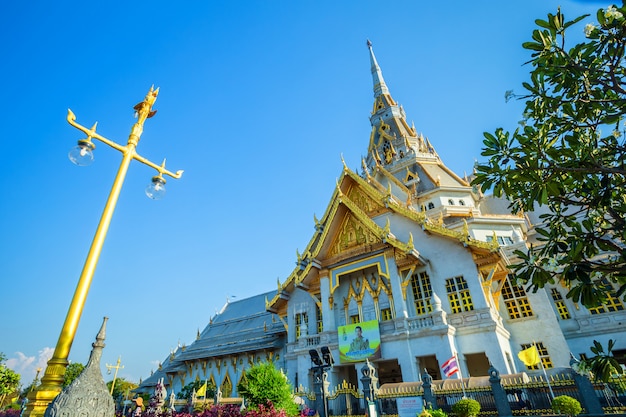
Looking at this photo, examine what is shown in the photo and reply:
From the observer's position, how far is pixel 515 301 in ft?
53.9

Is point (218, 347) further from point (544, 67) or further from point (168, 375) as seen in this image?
point (544, 67)

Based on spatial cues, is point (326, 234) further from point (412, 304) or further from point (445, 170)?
point (445, 170)

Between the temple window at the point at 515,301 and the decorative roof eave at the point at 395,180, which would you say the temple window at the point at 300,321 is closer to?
the temple window at the point at 515,301

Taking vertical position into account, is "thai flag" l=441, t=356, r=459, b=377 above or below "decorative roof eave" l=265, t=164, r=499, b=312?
below

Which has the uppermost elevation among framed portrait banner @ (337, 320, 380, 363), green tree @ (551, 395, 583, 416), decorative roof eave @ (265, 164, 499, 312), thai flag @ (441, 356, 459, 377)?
decorative roof eave @ (265, 164, 499, 312)

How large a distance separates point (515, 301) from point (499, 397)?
26.6 feet

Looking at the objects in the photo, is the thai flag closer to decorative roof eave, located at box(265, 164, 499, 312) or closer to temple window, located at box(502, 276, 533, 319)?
decorative roof eave, located at box(265, 164, 499, 312)

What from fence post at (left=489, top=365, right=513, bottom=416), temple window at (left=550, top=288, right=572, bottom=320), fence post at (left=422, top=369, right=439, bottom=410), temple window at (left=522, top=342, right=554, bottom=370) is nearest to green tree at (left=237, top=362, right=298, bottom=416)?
fence post at (left=422, top=369, right=439, bottom=410)

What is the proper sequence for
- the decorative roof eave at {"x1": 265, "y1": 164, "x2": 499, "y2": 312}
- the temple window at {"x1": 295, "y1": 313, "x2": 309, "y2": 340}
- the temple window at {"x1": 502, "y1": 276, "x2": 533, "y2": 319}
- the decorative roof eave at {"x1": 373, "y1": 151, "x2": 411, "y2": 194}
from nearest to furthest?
the decorative roof eave at {"x1": 265, "y1": 164, "x2": 499, "y2": 312} < the temple window at {"x1": 502, "y1": 276, "x2": 533, "y2": 319} < the temple window at {"x1": 295, "y1": 313, "x2": 309, "y2": 340} < the decorative roof eave at {"x1": 373, "y1": 151, "x2": 411, "y2": 194}

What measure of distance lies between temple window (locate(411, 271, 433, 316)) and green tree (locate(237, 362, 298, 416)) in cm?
754

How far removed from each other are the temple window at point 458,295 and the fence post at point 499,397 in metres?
5.17

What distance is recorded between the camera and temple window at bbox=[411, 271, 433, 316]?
16.0 m

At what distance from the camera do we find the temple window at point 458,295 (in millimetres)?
15086

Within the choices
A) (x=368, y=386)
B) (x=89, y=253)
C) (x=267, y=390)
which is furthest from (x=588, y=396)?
(x=89, y=253)
